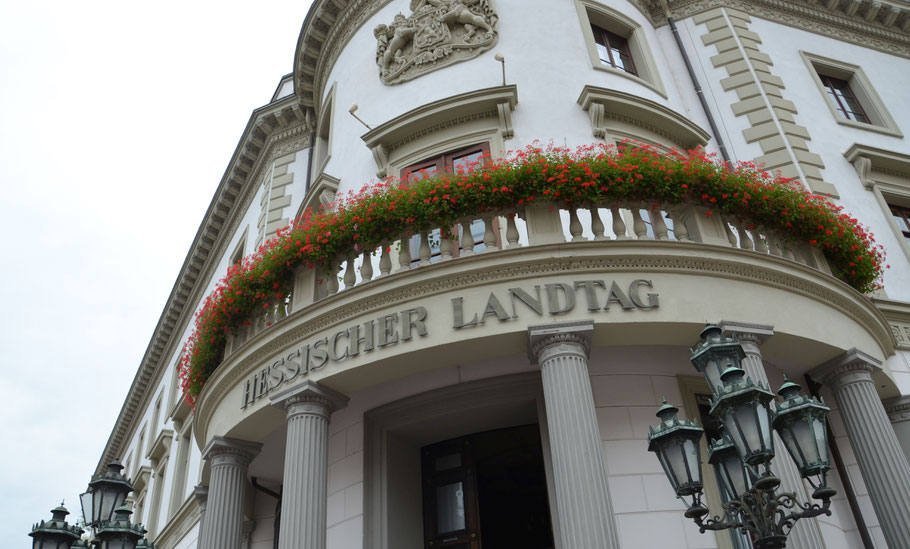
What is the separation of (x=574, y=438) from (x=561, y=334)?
129 cm

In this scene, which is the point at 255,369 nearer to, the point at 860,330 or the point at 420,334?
the point at 420,334

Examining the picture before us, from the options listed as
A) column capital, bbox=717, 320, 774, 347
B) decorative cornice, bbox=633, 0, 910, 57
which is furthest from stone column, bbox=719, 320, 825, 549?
decorative cornice, bbox=633, 0, 910, 57

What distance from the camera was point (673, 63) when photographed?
1598 cm

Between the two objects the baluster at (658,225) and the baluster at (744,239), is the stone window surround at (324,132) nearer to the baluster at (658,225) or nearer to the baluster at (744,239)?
the baluster at (658,225)

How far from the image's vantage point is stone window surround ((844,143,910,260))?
14198mm

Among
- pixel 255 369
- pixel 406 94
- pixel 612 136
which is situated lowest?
pixel 255 369

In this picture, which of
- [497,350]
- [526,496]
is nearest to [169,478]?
[526,496]

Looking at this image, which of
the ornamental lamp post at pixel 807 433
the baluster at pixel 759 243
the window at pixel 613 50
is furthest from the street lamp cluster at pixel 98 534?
the window at pixel 613 50

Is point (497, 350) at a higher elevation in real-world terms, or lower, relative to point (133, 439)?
lower

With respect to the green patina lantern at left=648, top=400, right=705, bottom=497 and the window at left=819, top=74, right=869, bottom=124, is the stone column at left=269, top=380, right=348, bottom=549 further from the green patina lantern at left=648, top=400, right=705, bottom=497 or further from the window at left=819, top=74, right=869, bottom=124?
the window at left=819, top=74, right=869, bottom=124

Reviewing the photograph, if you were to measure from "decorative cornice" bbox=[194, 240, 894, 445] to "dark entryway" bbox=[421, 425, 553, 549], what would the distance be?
3.04 meters

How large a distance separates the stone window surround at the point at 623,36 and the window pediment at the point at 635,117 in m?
1.01

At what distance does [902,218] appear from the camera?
1444 centimetres

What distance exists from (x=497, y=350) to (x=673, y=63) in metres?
9.78
